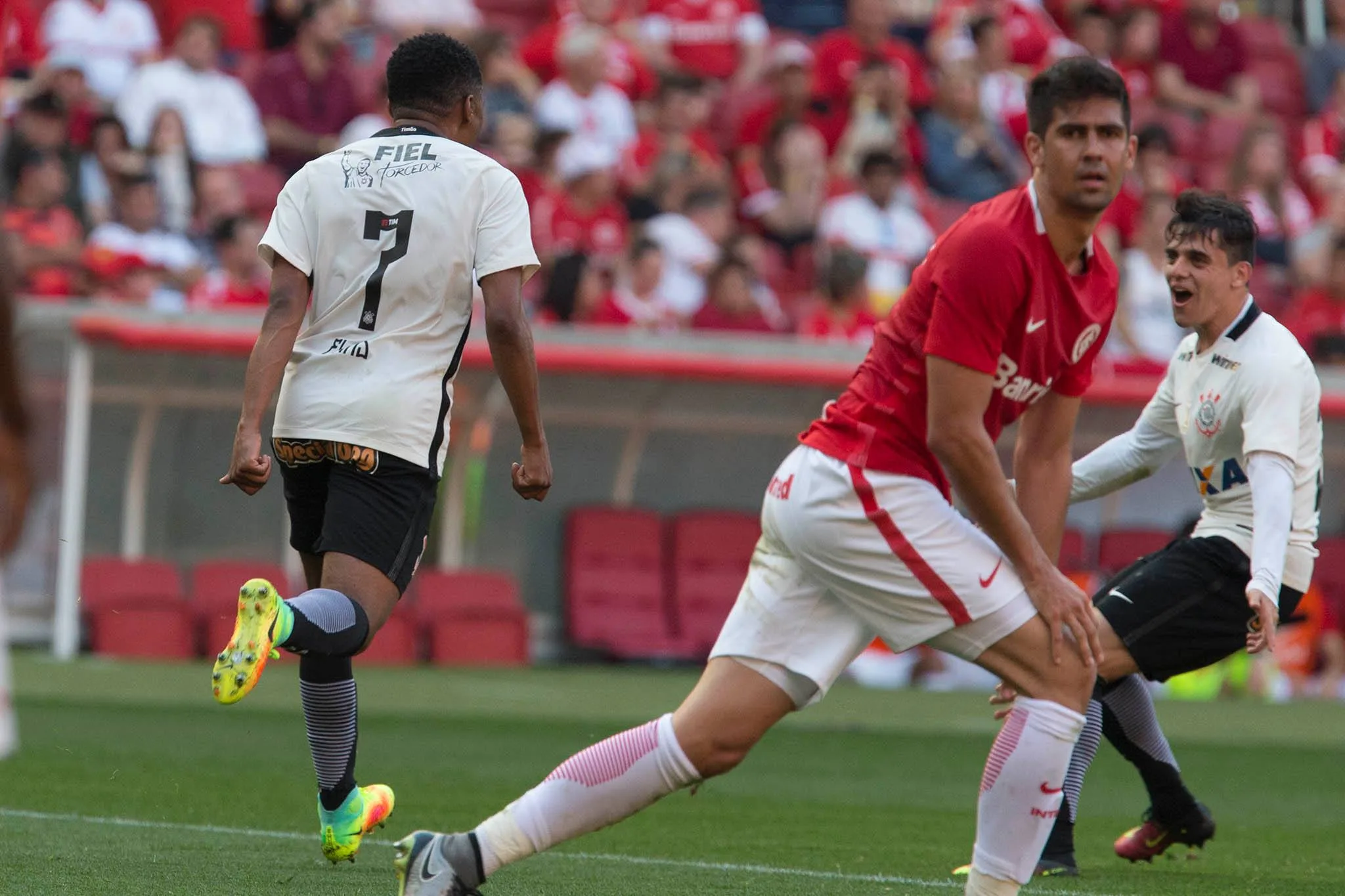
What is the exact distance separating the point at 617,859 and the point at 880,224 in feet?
34.6

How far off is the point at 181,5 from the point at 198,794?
1055 centimetres

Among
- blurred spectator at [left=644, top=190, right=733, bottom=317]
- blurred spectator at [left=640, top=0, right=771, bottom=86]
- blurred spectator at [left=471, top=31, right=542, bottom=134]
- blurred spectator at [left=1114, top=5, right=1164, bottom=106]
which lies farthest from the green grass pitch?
blurred spectator at [left=1114, top=5, right=1164, bottom=106]

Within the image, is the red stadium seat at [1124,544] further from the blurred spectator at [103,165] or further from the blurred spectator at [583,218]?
the blurred spectator at [103,165]

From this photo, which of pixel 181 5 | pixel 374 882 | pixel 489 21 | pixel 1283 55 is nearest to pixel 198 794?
pixel 374 882

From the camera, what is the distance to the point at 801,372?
1434 cm

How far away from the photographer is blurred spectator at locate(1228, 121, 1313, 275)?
59.9 ft

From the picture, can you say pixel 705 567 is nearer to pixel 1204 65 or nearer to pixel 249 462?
pixel 1204 65

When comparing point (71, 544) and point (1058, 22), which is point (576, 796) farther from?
point (1058, 22)

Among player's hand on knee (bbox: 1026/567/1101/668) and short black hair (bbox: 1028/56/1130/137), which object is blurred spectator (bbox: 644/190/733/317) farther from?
player's hand on knee (bbox: 1026/567/1101/668)

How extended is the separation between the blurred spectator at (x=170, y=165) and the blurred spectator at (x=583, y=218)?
2505 mm

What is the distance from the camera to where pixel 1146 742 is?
6.58 m

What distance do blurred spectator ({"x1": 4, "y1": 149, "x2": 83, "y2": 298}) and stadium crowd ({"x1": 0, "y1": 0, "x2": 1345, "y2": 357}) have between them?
0.02 m

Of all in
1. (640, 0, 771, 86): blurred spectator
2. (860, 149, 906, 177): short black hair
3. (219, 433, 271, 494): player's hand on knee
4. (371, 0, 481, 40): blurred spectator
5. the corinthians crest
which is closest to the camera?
(219, 433, 271, 494): player's hand on knee

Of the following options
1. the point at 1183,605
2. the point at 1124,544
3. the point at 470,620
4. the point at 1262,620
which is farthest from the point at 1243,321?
the point at 1124,544
